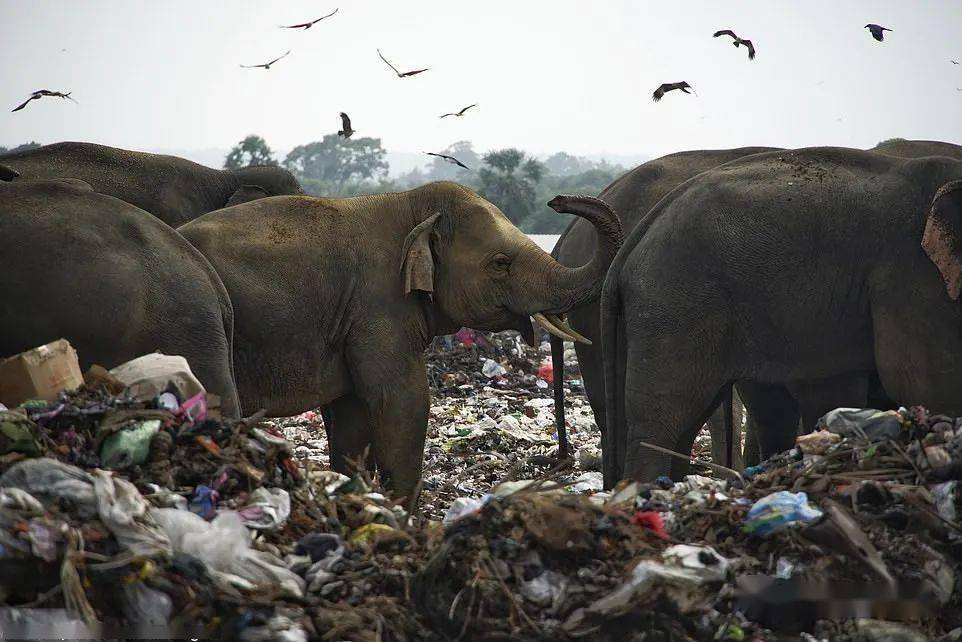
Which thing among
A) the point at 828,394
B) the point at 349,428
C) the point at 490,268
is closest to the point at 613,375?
the point at 490,268

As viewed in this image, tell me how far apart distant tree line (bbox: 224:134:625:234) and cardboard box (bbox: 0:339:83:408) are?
7211mm

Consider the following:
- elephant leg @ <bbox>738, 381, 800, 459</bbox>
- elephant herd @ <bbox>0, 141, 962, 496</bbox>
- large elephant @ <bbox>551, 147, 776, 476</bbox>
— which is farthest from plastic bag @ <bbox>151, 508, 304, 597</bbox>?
elephant leg @ <bbox>738, 381, 800, 459</bbox>

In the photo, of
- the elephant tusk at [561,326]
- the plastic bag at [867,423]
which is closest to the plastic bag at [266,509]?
the plastic bag at [867,423]

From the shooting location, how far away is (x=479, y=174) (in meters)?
34.5

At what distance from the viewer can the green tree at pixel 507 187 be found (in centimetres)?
3269

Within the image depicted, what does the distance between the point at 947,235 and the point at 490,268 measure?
7.73ft

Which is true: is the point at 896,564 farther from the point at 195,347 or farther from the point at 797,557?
the point at 195,347

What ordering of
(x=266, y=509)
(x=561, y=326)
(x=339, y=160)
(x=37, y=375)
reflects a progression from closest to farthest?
(x=266, y=509), (x=37, y=375), (x=561, y=326), (x=339, y=160)

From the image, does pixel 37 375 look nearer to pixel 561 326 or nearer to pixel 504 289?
pixel 504 289

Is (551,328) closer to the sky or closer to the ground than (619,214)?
closer to the ground

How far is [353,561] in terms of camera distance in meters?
4.34

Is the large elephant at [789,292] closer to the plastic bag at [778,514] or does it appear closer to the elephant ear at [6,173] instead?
the plastic bag at [778,514]

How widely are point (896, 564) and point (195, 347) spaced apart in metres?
3.05

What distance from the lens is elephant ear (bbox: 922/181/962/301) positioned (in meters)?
6.12
